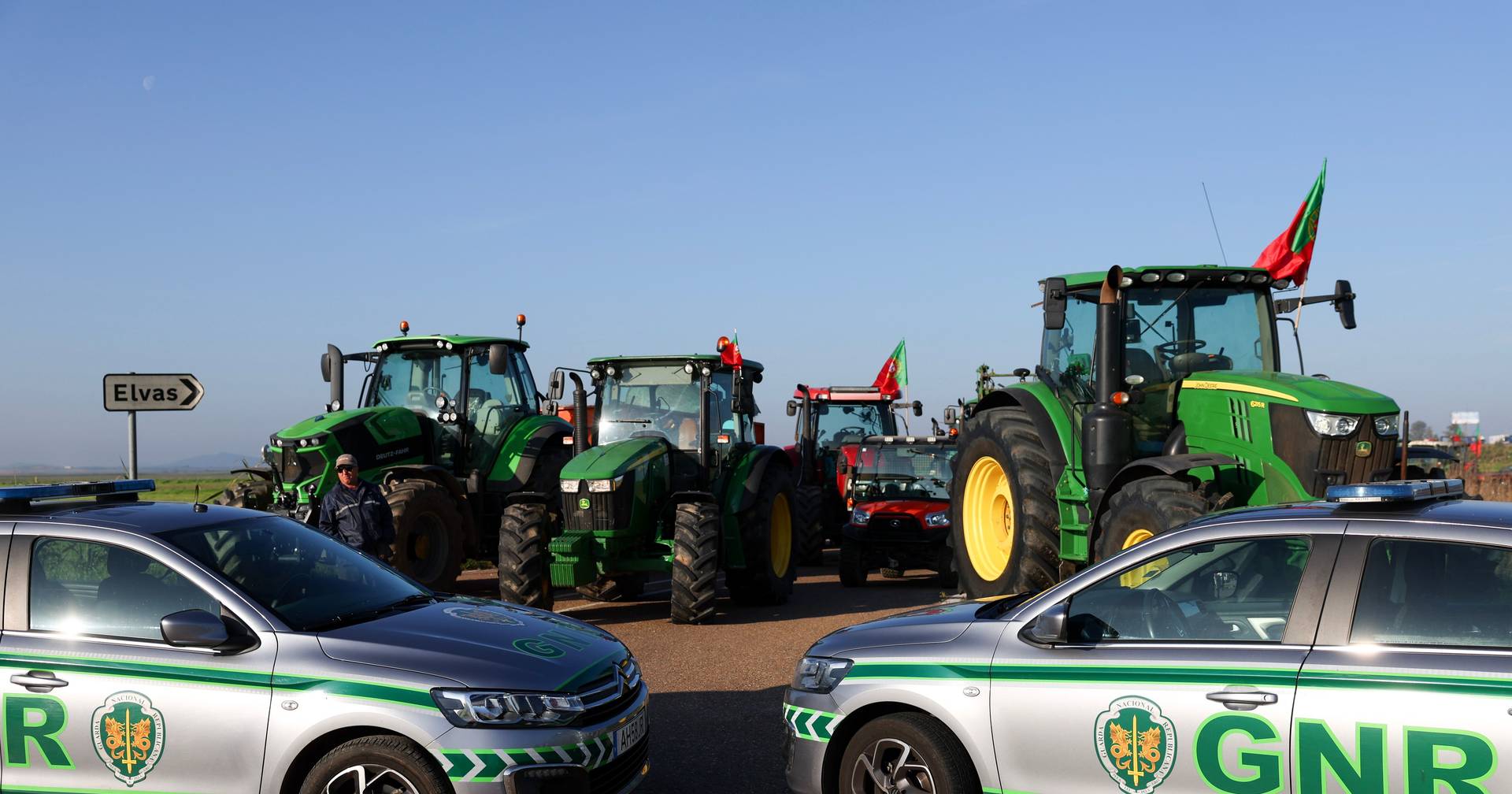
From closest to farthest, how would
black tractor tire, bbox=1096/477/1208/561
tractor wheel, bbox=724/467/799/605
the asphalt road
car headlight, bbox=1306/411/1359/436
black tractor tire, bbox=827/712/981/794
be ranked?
black tractor tire, bbox=827/712/981/794 < the asphalt road < black tractor tire, bbox=1096/477/1208/561 < car headlight, bbox=1306/411/1359/436 < tractor wheel, bbox=724/467/799/605

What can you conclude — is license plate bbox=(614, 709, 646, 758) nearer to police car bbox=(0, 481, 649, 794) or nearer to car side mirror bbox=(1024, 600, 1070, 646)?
police car bbox=(0, 481, 649, 794)

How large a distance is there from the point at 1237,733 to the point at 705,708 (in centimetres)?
418

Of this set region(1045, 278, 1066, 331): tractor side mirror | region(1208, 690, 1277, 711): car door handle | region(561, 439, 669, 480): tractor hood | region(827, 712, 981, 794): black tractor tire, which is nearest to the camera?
region(1208, 690, 1277, 711): car door handle

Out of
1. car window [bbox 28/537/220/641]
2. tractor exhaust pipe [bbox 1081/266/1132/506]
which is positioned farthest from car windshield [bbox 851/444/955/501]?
car window [bbox 28/537/220/641]

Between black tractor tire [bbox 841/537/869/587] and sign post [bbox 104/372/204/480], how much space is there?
7299mm

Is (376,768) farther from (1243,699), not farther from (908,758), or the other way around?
(1243,699)

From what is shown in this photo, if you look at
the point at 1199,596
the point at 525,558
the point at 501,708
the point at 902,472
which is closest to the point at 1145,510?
the point at 1199,596

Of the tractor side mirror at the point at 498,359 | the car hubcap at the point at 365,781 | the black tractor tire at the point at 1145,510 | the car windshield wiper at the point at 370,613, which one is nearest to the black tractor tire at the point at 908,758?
the car hubcap at the point at 365,781

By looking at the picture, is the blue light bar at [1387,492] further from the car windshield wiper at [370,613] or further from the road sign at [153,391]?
the road sign at [153,391]

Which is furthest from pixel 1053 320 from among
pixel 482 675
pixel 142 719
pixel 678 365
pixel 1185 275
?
pixel 142 719

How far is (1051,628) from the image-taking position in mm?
4480

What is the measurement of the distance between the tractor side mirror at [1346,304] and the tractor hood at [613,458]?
6.32 meters

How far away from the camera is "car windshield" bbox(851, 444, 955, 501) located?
15.0m

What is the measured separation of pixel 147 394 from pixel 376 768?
7270mm
